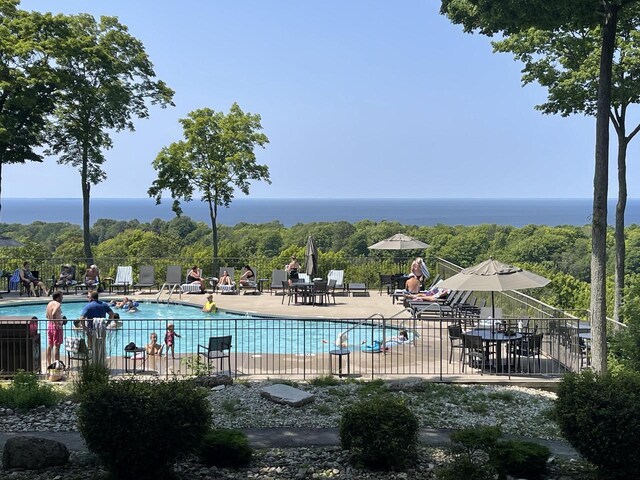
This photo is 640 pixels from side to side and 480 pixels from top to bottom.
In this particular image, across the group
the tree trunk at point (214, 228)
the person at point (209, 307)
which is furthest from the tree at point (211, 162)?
the person at point (209, 307)

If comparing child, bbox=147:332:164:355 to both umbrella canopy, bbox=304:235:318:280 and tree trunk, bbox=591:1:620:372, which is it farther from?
umbrella canopy, bbox=304:235:318:280

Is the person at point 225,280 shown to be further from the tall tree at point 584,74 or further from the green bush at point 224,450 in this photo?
the green bush at point 224,450

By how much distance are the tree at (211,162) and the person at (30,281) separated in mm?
7126

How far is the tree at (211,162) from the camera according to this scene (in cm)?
3050

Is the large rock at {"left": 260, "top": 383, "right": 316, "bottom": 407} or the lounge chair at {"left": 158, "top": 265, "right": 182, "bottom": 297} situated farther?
the lounge chair at {"left": 158, "top": 265, "right": 182, "bottom": 297}

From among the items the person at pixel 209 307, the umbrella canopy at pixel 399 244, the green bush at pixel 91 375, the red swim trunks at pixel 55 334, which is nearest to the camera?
the green bush at pixel 91 375

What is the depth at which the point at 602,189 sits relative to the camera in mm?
11609

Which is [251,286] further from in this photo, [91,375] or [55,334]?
[91,375]

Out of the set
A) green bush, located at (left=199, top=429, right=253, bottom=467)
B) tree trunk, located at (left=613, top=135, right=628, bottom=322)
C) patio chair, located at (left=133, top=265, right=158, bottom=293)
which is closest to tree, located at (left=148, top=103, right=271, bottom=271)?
patio chair, located at (left=133, top=265, right=158, bottom=293)

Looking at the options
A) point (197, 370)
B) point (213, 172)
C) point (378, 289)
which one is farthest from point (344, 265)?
point (197, 370)

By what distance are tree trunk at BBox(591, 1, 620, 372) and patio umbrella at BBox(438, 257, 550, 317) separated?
210 cm

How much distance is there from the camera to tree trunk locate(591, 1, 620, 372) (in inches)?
461

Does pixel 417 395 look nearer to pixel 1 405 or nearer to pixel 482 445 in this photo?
pixel 482 445

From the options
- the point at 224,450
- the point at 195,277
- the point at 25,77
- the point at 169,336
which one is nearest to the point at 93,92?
the point at 25,77
